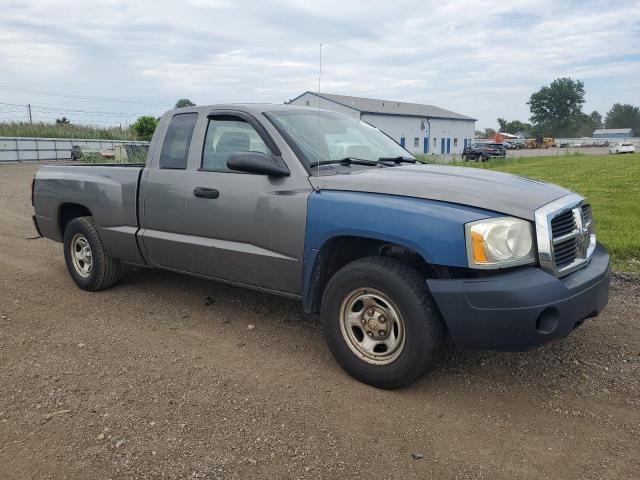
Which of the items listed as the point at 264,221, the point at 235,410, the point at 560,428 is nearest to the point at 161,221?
the point at 264,221

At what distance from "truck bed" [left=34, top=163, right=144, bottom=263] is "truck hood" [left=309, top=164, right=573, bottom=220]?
7.12 feet

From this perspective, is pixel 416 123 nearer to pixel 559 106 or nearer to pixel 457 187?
pixel 457 187

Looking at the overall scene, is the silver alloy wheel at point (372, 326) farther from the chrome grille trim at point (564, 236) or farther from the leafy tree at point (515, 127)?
the leafy tree at point (515, 127)

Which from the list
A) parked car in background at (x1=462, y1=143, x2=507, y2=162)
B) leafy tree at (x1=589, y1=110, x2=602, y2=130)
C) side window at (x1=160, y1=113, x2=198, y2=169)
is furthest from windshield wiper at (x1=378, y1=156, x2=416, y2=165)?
leafy tree at (x1=589, y1=110, x2=602, y2=130)

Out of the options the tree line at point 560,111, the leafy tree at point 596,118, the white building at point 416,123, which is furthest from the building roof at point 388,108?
the leafy tree at point 596,118

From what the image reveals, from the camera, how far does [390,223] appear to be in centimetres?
339

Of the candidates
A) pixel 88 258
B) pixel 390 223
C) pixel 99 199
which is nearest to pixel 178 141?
pixel 99 199

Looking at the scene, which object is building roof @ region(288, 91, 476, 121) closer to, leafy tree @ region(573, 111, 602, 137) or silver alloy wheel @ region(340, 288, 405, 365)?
silver alloy wheel @ region(340, 288, 405, 365)

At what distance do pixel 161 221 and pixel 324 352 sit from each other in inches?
73.6

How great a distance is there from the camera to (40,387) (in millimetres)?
3670

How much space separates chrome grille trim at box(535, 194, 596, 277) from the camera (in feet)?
10.5

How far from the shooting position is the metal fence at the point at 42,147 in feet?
114

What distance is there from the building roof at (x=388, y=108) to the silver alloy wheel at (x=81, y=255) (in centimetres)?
4550

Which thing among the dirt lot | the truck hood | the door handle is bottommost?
the dirt lot
